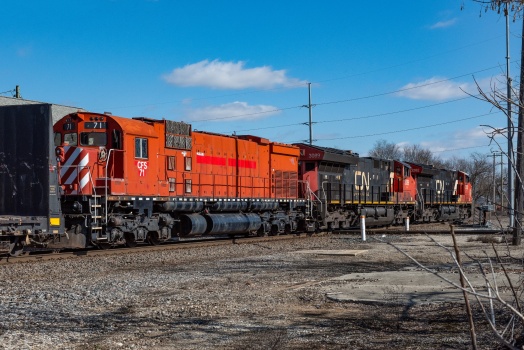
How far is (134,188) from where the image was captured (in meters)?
17.2

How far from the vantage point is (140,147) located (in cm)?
1744

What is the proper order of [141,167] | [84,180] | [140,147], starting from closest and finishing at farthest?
1. [84,180]
2. [140,147]
3. [141,167]

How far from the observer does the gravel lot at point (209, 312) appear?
6160 millimetres

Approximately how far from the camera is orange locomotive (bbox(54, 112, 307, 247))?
1592 cm

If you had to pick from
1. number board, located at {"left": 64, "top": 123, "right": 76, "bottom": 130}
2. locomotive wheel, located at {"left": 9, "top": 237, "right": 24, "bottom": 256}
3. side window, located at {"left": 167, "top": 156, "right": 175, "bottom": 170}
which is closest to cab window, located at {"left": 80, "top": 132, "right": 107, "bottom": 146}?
number board, located at {"left": 64, "top": 123, "right": 76, "bottom": 130}

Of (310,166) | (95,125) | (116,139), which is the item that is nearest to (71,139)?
(95,125)

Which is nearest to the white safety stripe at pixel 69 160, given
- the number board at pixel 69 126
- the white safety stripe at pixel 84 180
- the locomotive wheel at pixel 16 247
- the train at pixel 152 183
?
the train at pixel 152 183

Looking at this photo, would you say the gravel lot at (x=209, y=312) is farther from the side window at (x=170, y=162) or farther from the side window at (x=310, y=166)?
the side window at (x=310, y=166)

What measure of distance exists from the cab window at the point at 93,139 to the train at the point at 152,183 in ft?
0.09

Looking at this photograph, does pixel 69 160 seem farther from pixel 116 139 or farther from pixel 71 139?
pixel 116 139

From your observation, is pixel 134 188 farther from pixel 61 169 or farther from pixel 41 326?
pixel 41 326

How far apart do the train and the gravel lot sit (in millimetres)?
1948

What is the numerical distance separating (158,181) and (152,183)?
0.31 meters

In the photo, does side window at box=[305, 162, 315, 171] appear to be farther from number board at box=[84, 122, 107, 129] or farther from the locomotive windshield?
the locomotive windshield
